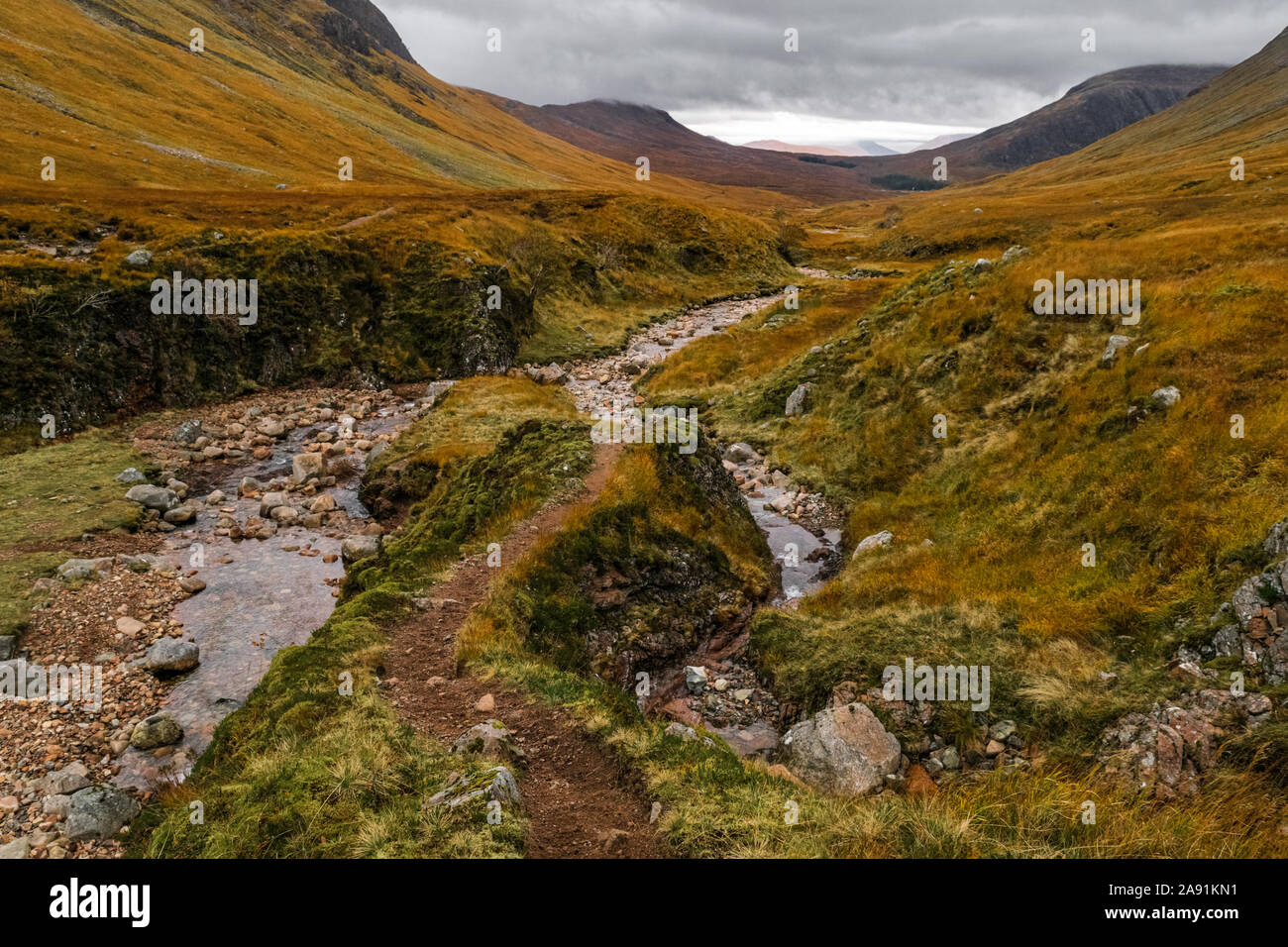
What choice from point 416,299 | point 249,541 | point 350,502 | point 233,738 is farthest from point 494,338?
point 233,738

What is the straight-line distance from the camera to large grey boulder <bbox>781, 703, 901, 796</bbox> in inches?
521

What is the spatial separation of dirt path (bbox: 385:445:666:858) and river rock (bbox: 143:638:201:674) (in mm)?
7759

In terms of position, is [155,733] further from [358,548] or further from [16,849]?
[358,548]

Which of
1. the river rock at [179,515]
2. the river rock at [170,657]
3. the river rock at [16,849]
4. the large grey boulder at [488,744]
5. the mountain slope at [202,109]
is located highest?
the mountain slope at [202,109]

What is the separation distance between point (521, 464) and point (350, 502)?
462 inches

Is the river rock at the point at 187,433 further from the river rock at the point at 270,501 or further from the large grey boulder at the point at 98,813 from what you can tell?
the large grey boulder at the point at 98,813

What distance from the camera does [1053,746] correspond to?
12.5 metres

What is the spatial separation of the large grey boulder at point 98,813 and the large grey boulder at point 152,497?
17.5 metres

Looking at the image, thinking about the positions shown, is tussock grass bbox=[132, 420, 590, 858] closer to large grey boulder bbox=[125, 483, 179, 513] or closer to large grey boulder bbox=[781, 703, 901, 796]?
large grey boulder bbox=[781, 703, 901, 796]

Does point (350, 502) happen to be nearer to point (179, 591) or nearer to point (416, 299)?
point (179, 591)

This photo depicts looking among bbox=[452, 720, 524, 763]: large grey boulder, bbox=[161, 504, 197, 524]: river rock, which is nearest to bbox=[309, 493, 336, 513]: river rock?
bbox=[161, 504, 197, 524]: river rock

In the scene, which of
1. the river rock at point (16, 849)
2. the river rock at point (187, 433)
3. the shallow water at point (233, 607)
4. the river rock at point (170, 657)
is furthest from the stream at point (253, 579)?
the river rock at point (187, 433)

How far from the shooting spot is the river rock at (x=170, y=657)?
18.4 meters

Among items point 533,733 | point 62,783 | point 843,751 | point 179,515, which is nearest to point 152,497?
point 179,515
